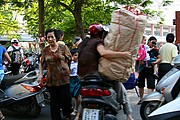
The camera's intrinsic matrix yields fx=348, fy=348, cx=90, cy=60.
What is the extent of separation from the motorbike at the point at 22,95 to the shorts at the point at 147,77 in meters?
2.53

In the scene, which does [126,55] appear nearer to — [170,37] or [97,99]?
[97,99]

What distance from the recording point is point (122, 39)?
4594mm

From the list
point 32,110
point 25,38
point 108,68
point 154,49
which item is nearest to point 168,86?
point 108,68

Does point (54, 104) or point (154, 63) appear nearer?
point (54, 104)

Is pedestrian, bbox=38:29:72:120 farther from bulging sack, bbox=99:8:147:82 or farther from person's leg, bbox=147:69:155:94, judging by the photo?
person's leg, bbox=147:69:155:94

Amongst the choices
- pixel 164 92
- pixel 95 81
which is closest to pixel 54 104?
pixel 95 81

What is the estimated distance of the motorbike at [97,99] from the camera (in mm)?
4719

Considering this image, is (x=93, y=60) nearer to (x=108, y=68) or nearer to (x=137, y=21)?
(x=108, y=68)

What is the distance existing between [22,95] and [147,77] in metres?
3.16

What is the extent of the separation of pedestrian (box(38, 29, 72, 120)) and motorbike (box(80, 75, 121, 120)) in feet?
4.19


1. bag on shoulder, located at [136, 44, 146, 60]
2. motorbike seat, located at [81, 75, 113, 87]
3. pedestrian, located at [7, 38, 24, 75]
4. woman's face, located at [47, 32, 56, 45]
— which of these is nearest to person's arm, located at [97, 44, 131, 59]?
motorbike seat, located at [81, 75, 113, 87]

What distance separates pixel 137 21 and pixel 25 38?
103 ft

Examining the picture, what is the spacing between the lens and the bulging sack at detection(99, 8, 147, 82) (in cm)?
454

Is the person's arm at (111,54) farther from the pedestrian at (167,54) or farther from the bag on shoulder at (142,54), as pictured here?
the bag on shoulder at (142,54)
